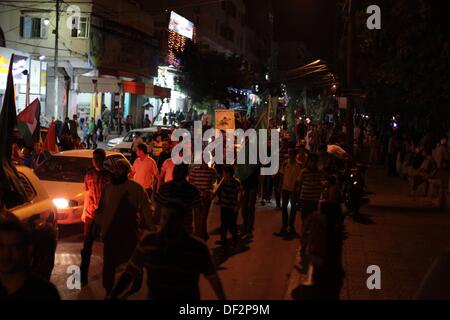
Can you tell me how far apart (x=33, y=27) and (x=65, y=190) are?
92.3ft

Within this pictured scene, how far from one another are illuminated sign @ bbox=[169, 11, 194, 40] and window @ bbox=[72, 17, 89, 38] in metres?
15.4

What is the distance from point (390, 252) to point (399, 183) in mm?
13306

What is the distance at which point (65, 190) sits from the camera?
12.2m

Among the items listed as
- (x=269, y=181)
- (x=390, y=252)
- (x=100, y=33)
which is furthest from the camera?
(x=100, y=33)

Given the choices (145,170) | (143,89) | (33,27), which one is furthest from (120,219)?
(33,27)

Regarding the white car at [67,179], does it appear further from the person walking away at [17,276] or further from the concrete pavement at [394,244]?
the person walking away at [17,276]

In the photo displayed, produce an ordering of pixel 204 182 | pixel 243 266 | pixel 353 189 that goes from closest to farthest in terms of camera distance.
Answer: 1. pixel 243 266
2. pixel 204 182
3. pixel 353 189

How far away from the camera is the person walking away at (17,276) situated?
394cm

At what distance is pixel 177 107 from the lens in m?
57.3

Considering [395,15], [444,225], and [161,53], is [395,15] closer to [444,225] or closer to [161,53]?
[444,225]

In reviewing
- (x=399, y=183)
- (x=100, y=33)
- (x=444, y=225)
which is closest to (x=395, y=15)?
(x=444, y=225)

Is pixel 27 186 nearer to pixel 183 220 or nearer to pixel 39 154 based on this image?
pixel 183 220

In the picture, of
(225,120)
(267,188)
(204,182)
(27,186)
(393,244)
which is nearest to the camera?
(27,186)

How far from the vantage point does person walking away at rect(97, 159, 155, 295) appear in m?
7.41
